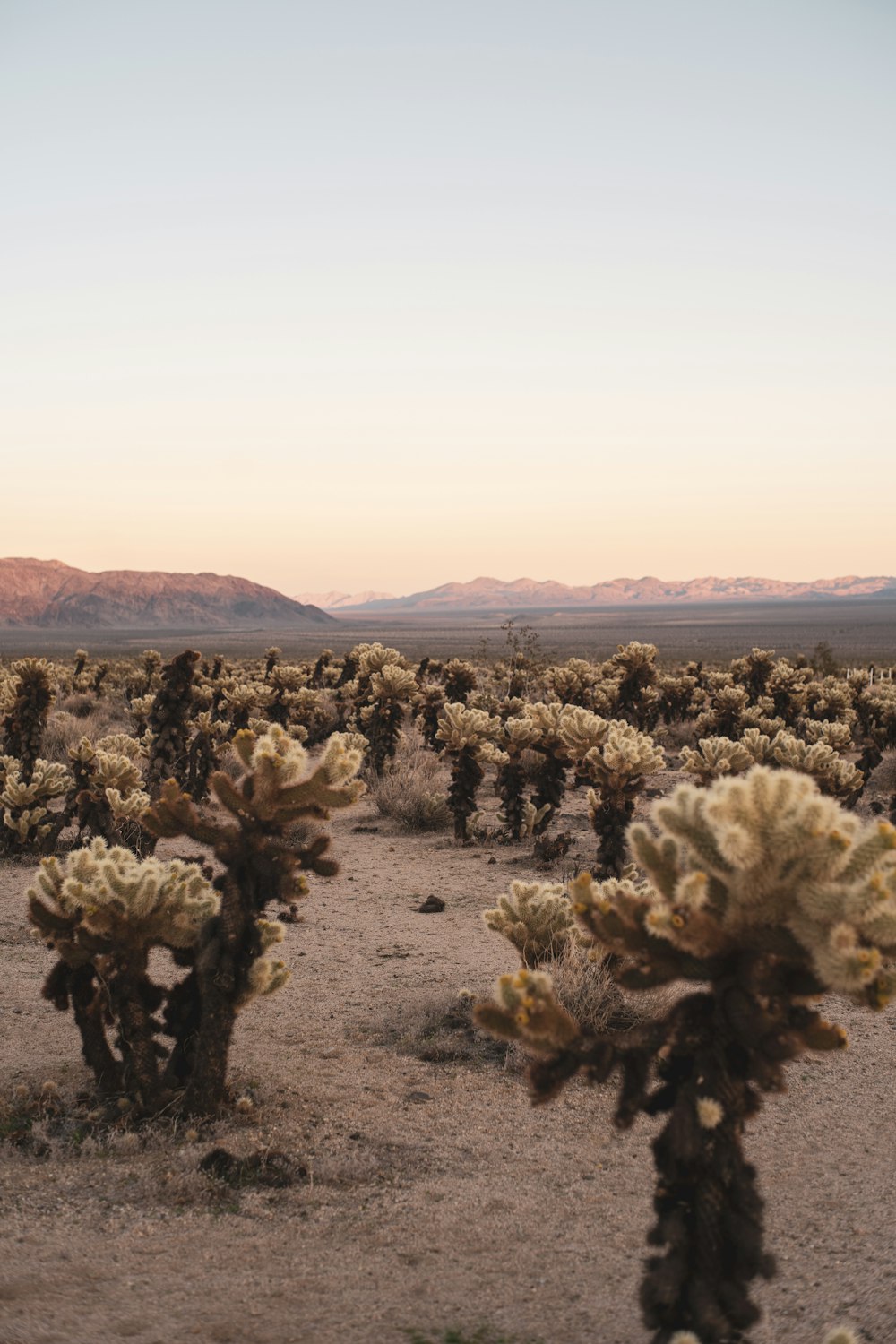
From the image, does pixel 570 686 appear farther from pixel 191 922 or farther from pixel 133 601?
pixel 133 601

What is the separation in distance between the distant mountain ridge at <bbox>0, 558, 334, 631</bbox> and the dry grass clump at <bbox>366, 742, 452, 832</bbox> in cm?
13419

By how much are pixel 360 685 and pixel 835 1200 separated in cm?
1585

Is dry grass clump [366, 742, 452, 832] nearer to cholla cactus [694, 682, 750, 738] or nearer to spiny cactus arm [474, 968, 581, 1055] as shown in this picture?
cholla cactus [694, 682, 750, 738]

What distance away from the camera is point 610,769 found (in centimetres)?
919

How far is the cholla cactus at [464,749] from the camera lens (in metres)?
12.1

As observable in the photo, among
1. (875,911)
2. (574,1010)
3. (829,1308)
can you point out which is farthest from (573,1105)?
(875,911)

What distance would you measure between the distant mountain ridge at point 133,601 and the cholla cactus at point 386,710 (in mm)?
133602

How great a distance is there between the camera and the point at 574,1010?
652 cm

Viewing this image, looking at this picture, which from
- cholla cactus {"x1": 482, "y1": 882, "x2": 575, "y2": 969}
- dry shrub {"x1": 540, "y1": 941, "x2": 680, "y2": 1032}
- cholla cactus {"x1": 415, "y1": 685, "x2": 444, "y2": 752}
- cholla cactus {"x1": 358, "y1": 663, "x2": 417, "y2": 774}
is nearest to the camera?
dry shrub {"x1": 540, "y1": 941, "x2": 680, "y2": 1032}

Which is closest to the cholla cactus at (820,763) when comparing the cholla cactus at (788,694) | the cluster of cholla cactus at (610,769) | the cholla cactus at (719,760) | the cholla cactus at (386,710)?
the cholla cactus at (719,760)

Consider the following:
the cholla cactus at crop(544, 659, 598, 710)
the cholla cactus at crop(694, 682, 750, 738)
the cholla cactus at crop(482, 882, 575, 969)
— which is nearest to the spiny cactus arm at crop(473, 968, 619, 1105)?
the cholla cactus at crop(482, 882, 575, 969)

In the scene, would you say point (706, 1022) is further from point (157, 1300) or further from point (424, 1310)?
point (157, 1300)

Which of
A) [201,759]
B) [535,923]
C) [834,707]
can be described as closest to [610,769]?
[535,923]

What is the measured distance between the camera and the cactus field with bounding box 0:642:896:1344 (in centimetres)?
313
